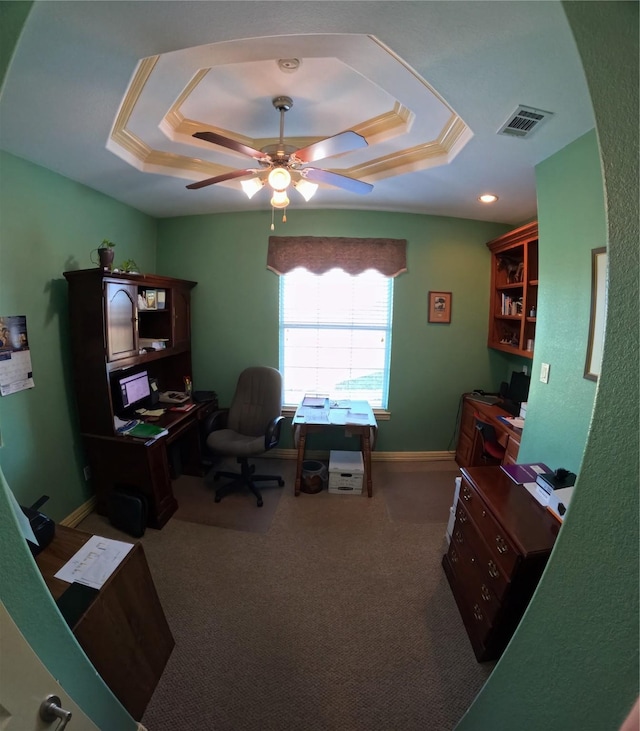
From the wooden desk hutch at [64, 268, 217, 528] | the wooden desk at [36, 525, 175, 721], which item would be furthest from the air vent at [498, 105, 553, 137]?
the wooden desk at [36, 525, 175, 721]

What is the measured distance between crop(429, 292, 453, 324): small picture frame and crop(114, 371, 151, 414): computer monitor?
9.61ft

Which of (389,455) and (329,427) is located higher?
(329,427)

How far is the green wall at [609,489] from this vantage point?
22.2 inches

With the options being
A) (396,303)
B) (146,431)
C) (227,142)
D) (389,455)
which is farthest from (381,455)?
(227,142)

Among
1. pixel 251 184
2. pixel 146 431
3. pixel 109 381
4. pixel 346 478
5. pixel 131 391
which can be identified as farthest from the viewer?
pixel 346 478

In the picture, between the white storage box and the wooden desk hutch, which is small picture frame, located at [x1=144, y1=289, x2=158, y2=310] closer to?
Result: the wooden desk hutch

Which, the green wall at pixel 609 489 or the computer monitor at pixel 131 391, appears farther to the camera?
the computer monitor at pixel 131 391

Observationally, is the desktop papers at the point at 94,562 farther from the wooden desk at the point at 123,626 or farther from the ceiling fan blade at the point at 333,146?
the ceiling fan blade at the point at 333,146

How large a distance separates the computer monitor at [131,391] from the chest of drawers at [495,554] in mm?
2591

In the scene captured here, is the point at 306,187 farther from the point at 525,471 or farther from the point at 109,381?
the point at 525,471

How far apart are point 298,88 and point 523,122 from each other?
1178 mm

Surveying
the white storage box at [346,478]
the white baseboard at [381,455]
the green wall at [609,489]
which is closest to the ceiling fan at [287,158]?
the green wall at [609,489]

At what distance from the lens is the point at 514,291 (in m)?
3.10

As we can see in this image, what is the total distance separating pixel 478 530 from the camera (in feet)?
5.22
